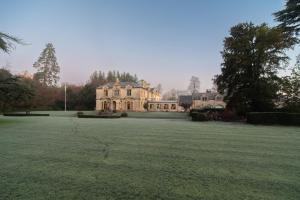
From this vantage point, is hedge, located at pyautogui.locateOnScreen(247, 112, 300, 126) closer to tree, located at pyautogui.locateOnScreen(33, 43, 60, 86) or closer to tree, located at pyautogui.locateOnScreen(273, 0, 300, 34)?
tree, located at pyautogui.locateOnScreen(273, 0, 300, 34)

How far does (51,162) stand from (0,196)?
2.07 meters

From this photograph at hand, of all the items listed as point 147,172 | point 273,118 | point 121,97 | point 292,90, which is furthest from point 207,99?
point 147,172

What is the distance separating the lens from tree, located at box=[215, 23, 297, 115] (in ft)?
70.0

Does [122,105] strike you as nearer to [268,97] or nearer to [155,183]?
[268,97]

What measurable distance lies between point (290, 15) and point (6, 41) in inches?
901

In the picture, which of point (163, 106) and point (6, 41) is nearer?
point (6, 41)

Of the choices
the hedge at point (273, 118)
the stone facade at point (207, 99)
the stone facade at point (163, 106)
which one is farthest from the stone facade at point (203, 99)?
the hedge at point (273, 118)

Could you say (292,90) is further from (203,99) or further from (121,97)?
(121,97)

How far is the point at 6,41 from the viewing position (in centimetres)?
1445

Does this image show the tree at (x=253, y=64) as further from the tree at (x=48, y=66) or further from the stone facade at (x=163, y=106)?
the tree at (x=48, y=66)

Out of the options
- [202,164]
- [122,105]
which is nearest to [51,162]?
[202,164]

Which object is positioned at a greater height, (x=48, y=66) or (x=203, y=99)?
(x=48, y=66)

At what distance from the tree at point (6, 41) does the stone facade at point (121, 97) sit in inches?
1454

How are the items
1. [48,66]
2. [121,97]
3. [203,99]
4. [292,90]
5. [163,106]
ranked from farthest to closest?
[48,66] → [163,106] → [203,99] → [121,97] → [292,90]
